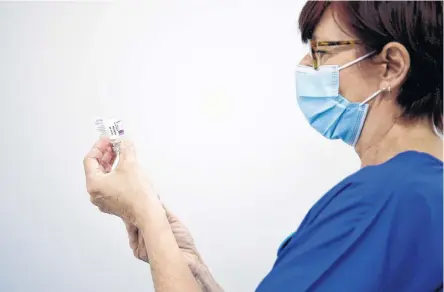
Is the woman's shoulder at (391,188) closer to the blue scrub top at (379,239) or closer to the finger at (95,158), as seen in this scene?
the blue scrub top at (379,239)

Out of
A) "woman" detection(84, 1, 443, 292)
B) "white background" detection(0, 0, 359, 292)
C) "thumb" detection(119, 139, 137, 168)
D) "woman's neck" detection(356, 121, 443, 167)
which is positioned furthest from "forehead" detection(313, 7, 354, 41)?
"white background" detection(0, 0, 359, 292)

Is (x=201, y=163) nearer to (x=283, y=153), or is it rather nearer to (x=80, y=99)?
(x=283, y=153)

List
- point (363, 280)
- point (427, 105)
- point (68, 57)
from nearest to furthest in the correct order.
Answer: point (363, 280)
point (427, 105)
point (68, 57)

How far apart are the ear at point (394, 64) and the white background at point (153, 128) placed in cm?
61

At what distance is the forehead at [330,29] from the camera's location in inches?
25.6

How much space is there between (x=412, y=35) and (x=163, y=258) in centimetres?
51

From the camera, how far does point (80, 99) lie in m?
1.18

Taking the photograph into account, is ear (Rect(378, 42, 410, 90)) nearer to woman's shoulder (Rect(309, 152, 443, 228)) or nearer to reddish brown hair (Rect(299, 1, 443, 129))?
reddish brown hair (Rect(299, 1, 443, 129))

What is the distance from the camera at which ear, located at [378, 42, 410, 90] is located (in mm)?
600

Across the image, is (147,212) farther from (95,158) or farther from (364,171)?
(364,171)

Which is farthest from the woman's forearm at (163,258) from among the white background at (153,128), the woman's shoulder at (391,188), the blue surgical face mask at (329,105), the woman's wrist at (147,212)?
the white background at (153,128)

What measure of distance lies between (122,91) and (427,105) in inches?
32.9

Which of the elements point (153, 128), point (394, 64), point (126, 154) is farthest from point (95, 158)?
point (394, 64)

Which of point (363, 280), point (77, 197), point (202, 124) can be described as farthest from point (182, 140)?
point (363, 280)
